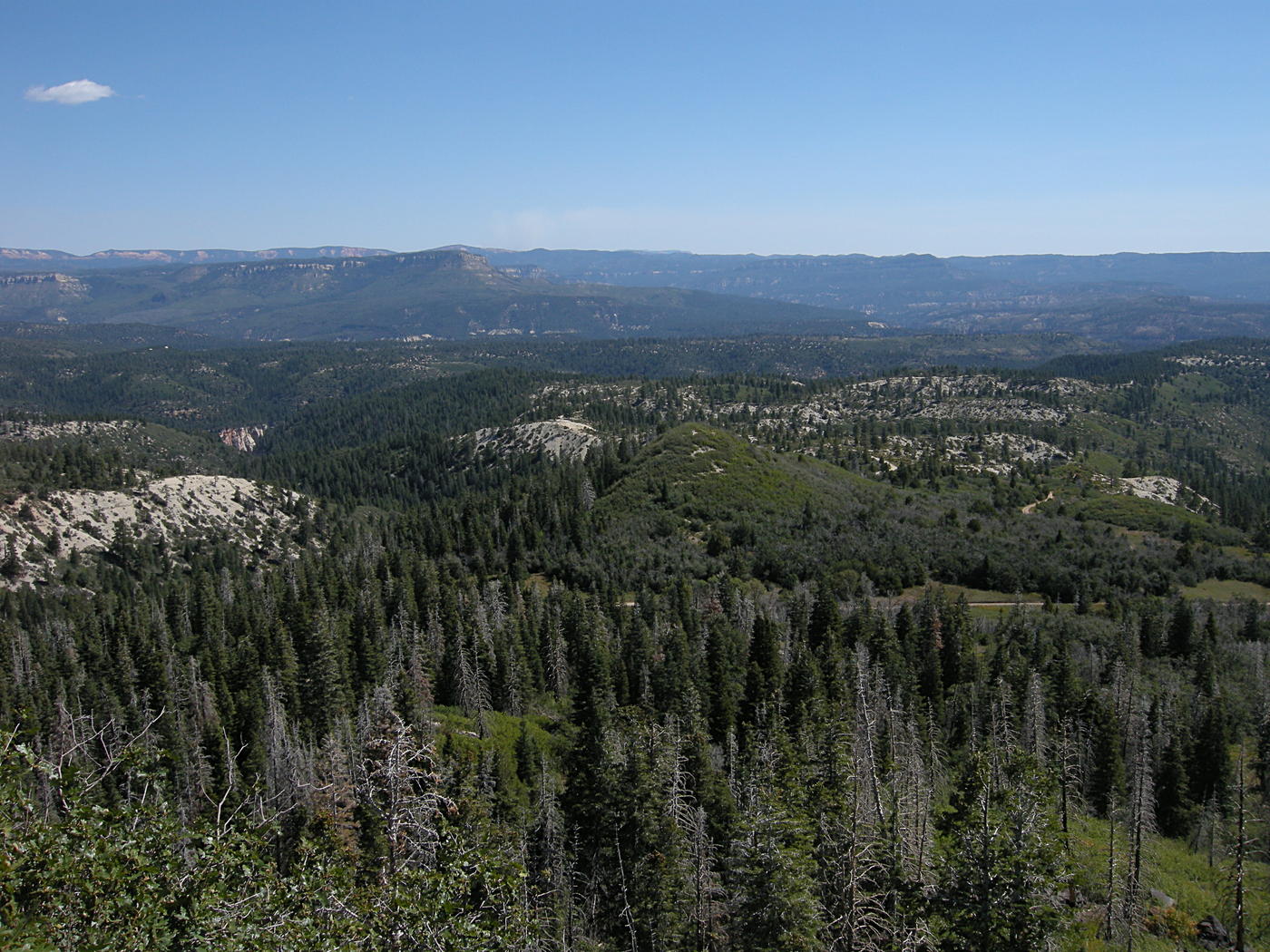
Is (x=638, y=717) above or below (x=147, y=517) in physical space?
above

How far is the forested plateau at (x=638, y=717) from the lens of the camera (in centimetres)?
1541

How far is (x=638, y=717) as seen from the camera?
49.3 metres

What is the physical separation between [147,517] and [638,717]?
151481 millimetres

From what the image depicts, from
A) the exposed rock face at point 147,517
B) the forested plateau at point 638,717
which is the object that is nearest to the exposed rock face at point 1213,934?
the forested plateau at point 638,717

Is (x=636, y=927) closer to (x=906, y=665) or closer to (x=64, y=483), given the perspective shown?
(x=906, y=665)

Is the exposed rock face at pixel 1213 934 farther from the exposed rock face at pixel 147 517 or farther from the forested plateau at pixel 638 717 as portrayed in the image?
the exposed rock face at pixel 147 517

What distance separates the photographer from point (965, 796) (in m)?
34.8

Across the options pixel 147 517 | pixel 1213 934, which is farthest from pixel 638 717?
pixel 147 517

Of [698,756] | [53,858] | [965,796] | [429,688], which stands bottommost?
[429,688]

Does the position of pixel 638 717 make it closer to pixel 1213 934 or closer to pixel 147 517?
pixel 1213 934

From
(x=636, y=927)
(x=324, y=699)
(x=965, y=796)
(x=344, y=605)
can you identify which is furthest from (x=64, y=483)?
(x=965, y=796)

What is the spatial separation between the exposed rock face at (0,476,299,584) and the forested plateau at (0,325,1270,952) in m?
0.87

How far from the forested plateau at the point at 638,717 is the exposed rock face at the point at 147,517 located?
0.87 metres

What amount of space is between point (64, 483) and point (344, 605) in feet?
A: 359
